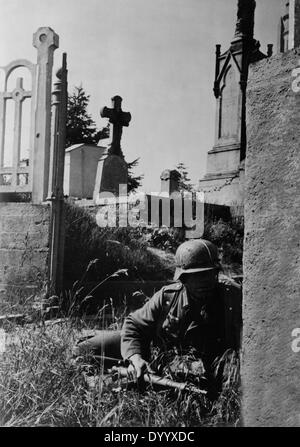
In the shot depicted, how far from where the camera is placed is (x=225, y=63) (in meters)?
11.1

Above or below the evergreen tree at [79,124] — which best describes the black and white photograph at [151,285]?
below

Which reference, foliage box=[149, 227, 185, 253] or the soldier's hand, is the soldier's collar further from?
foliage box=[149, 227, 185, 253]

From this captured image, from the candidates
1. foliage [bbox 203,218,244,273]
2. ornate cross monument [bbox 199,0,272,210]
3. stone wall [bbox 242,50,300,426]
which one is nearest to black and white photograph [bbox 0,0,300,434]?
stone wall [bbox 242,50,300,426]

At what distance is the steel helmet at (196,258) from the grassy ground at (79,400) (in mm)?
504

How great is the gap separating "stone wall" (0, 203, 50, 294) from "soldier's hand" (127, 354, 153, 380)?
2.44 meters

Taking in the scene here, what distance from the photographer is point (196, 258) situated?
8.91 ft

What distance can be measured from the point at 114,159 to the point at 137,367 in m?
7.03

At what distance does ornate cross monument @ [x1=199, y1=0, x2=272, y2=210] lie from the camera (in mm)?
10750

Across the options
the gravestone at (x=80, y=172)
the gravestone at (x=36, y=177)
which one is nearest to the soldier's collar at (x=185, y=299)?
the gravestone at (x=36, y=177)

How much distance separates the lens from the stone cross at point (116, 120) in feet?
30.1

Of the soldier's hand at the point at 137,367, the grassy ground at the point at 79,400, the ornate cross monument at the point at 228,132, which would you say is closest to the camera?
the grassy ground at the point at 79,400

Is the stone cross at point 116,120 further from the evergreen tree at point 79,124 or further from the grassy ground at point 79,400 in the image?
the grassy ground at point 79,400

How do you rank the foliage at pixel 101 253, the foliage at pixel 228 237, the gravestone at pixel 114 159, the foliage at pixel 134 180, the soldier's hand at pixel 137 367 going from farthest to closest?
the foliage at pixel 134 180, the gravestone at pixel 114 159, the foliage at pixel 228 237, the foliage at pixel 101 253, the soldier's hand at pixel 137 367
